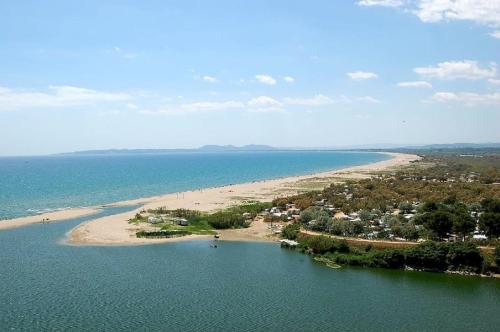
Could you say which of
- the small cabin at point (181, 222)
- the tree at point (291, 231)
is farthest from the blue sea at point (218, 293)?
the small cabin at point (181, 222)

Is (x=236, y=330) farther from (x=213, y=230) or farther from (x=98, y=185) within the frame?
(x=98, y=185)

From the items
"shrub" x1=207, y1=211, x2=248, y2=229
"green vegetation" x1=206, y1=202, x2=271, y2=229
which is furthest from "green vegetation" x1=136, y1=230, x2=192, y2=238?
"green vegetation" x1=206, y1=202, x2=271, y2=229

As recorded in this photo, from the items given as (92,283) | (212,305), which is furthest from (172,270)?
(212,305)

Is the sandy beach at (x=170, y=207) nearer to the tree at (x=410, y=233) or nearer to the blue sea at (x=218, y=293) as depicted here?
the blue sea at (x=218, y=293)

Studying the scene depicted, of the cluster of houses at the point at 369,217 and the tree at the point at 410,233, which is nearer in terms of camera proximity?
the tree at the point at 410,233

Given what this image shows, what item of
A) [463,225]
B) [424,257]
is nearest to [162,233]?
[424,257]
